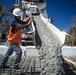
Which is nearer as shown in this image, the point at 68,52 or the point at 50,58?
the point at 50,58

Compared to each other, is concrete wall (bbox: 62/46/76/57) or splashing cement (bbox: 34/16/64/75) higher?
splashing cement (bbox: 34/16/64/75)

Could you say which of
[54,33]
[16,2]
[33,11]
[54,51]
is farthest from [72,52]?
[16,2]

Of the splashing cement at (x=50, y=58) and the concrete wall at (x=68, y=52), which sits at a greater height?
the splashing cement at (x=50, y=58)

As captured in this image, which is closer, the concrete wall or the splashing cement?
the splashing cement

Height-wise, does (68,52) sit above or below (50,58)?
below

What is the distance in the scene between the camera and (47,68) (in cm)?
476

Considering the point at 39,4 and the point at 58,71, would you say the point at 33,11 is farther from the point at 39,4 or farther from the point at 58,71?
the point at 58,71

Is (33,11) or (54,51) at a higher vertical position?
(33,11)

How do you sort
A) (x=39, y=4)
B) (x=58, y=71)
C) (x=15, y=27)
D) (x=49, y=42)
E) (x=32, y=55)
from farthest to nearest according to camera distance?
1. (x=39, y=4)
2. (x=32, y=55)
3. (x=49, y=42)
4. (x=15, y=27)
5. (x=58, y=71)

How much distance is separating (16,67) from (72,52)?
5.33 meters

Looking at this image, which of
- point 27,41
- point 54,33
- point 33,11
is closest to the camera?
point 54,33

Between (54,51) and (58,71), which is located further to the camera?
(54,51)

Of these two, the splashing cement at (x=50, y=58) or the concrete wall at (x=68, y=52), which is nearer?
the splashing cement at (x=50, y=58)

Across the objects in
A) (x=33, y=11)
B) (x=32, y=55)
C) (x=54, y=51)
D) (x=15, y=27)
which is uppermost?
(x=33, y=11)
